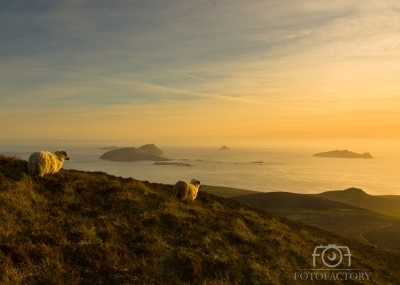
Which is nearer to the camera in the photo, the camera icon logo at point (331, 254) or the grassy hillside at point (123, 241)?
the grassy hillside at point (123, 241)

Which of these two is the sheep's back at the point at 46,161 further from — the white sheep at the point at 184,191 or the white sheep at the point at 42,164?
the white sheep at the point at 184,191

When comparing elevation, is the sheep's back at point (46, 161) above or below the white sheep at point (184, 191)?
above

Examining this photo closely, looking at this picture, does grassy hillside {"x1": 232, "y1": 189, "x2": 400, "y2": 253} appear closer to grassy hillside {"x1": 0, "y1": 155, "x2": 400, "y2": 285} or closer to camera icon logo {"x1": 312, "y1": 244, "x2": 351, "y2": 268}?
camera icon logo {"x1": 312, "y1": 244, "x2": 351, "y2": 268}

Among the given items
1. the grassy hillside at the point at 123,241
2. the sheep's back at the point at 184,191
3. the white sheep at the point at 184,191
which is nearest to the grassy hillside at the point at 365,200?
A: the grassy hillside at the point at 123,241

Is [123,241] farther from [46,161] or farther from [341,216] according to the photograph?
[341,216]

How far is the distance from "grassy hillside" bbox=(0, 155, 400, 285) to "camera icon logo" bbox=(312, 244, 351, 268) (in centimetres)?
50

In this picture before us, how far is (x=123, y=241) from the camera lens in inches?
465

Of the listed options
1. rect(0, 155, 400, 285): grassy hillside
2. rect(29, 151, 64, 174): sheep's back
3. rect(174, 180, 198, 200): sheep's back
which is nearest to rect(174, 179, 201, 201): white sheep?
rect(174, 180, 198, 200): sheep's back

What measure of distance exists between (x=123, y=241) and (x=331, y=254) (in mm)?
15300

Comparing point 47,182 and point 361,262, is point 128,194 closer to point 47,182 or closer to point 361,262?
point 47,182

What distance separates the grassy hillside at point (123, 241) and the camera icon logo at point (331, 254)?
0.50 m

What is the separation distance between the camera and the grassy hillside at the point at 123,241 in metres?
9.13

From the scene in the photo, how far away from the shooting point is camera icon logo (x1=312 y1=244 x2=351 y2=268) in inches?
698

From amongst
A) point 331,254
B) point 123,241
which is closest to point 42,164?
point 123,241
